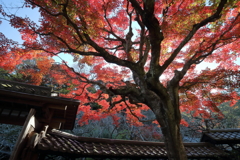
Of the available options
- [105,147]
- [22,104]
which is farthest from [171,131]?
[22,104]

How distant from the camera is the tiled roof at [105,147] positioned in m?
4.71

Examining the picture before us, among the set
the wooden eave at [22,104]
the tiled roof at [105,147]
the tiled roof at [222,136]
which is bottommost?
the tiled roof at [105,147]

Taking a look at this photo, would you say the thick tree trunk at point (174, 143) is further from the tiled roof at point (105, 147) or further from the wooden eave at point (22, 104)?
the wooden eave at point (22, 104)

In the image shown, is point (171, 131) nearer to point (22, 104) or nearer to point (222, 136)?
point (222, 136)

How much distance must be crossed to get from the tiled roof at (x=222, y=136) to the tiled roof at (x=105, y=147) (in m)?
0.40

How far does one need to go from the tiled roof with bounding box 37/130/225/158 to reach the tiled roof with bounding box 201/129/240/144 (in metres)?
0.40

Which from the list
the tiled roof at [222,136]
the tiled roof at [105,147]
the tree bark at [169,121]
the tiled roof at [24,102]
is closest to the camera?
the tiled roof at [24,102]

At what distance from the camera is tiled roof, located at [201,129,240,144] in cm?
707

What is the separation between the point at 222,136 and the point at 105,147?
598 cm

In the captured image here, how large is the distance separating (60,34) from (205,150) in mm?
9021

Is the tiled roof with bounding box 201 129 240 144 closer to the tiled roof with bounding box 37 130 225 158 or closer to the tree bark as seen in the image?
the tiled roof with bounding box 37 130 225 158

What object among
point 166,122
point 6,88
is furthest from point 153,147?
point 6,88

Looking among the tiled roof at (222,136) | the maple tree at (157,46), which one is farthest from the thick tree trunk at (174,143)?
the tiled roof at (222,136)

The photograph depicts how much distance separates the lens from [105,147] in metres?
5.78
